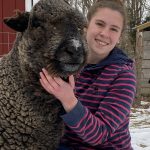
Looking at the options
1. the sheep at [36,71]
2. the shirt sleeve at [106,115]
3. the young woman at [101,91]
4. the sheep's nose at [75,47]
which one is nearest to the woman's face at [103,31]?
the young woman at [101,91]

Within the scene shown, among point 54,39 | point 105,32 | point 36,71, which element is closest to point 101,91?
point 105,32

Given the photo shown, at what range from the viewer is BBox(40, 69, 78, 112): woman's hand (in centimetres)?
249

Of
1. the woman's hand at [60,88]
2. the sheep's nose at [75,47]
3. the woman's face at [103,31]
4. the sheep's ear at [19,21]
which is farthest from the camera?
the woman's face at [103,31]

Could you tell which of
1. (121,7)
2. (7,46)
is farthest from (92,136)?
(7,46)

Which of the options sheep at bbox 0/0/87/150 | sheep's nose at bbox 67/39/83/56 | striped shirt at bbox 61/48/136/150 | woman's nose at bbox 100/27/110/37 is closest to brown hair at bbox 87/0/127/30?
woman's nose at bbox 100/27/110/37

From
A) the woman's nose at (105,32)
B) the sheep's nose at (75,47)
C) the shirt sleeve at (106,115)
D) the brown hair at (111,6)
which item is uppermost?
the brown hair at (111,6)

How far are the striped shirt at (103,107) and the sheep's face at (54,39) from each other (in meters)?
0.39

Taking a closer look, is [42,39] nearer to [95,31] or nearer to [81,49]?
[81,49]

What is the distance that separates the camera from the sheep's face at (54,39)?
7.57 feet

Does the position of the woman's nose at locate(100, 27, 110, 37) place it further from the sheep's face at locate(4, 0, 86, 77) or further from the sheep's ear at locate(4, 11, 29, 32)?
the sheep's ear at locate(4, 11, 29, 32)

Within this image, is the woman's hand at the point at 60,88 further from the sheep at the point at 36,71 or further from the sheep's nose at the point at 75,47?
the sheep's nose at the point at 75,47

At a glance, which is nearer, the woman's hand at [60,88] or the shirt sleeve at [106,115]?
the woman's hand at [60,88]

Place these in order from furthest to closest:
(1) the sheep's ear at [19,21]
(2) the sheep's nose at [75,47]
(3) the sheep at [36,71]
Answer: (1) the sheep's ear at [19,21] → (3) the sheep at [36,71] → (2) the sheep's nose at [75,47]

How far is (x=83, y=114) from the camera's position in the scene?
2676 mm
